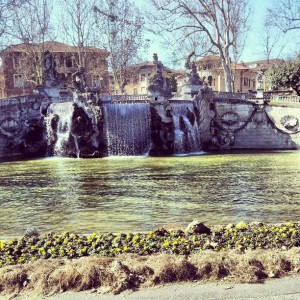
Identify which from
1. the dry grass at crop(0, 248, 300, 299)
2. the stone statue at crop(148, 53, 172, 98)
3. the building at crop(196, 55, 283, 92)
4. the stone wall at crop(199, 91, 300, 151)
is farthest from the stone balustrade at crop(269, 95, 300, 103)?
the dry grass at crop(0, 248, 300, 299)

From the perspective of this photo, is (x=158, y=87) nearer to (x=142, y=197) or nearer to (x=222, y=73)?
(x=142, y=197)

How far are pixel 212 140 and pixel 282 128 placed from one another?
202 inches

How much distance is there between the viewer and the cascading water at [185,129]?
85.3 ft

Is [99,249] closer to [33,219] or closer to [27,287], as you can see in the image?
[27,287]

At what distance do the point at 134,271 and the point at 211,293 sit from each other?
97 cm

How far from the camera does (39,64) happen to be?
35.6m

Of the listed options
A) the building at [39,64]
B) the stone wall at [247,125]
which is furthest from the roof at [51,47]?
the stone wall at [247,125]

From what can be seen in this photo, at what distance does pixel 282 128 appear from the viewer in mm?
27844

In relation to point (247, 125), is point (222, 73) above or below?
above

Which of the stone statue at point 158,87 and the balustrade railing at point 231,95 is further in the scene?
the balustrade railing at point 231,95

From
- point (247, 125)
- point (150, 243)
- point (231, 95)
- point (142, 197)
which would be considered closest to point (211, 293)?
point (150, 243)

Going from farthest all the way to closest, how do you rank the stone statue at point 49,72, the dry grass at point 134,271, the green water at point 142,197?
the stone statue at point 49,72, the green water at point 142,197, the dry grass at point 134,271

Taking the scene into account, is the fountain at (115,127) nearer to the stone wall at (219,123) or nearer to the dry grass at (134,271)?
the stone wall at (219,123)

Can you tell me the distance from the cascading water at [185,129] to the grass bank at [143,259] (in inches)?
782
